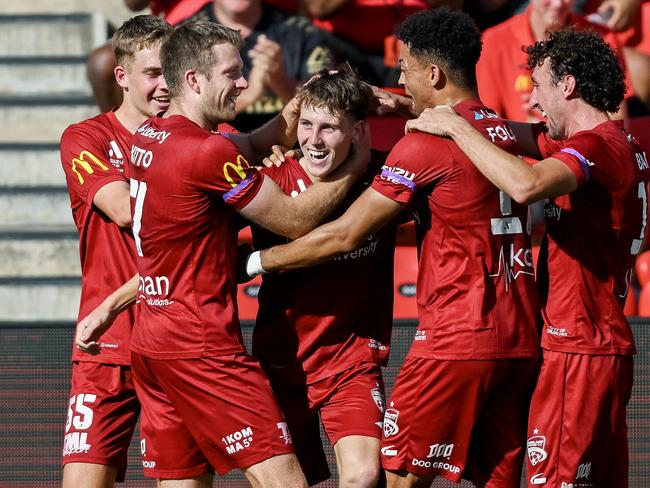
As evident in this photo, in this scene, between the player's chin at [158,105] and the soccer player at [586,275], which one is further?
the player's chin at [158,105]

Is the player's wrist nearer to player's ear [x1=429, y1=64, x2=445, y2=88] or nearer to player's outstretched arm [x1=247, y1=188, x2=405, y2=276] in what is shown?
player's outstretched arm [x1=247, y1=188, x2=405, y2=276]

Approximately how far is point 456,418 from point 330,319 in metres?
0.67

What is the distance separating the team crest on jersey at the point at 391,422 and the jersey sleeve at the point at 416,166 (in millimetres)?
813

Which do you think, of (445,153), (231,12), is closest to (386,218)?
(445,153)

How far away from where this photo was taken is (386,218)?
4914 millimetres

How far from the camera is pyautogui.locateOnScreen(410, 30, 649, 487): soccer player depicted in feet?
16.2

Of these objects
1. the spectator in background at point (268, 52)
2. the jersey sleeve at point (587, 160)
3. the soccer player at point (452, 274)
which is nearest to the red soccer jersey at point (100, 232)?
the soccer player at point (452, 274)

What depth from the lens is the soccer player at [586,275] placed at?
4.95 metres

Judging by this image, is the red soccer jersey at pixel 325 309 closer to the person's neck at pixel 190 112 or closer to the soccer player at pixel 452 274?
the soccer player at pixel 452 274

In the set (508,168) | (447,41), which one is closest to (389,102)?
(447,41)

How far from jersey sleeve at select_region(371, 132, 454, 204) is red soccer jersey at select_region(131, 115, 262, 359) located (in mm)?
508

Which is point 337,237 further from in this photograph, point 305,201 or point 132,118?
point 132,118

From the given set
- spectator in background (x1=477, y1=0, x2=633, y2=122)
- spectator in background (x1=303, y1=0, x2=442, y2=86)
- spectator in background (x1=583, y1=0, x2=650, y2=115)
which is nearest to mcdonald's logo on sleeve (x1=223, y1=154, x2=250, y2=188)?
spectator in background (x1=477, y1=0, x2=633, y2=122)

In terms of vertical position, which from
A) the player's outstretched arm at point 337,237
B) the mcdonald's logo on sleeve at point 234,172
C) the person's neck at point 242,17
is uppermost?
the person's neck at point 242,17
